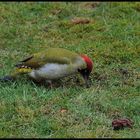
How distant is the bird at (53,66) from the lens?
8.20 meters

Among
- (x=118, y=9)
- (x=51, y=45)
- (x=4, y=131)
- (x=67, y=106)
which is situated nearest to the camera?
(x=4, y=131)

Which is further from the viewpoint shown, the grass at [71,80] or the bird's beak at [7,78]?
the bird's beak at [7,78]

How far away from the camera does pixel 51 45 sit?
33.7 feet

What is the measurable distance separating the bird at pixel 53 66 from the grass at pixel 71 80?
132 mm

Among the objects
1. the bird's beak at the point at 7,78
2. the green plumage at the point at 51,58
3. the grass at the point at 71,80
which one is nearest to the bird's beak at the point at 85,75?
the grass at the point at 71,80

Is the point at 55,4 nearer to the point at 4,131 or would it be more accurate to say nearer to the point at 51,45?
the point at 51,45

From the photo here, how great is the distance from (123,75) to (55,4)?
3.65 metres

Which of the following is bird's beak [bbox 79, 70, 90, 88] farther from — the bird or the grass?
the grass

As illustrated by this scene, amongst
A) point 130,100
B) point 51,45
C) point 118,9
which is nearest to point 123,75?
point 130,100

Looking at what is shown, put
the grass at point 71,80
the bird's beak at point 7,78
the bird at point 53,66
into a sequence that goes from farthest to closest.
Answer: the bird's beak at point 7,78, the bird at point 53,66, the grass at point 71,80

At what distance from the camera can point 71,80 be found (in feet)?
28.6

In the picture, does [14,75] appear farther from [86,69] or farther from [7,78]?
[86,69]

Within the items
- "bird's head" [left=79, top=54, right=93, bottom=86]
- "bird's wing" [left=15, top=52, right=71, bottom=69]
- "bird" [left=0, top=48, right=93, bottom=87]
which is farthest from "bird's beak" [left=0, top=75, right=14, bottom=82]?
"bird's head" [left=79, top=54, right=93, bottom=86]

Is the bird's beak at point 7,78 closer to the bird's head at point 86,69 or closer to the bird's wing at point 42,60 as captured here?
the bird's wing at point 42,60
